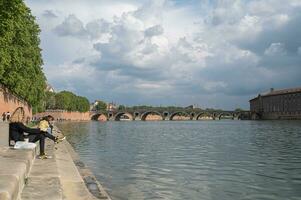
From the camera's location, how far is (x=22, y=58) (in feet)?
173

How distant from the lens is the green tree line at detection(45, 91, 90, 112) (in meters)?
162

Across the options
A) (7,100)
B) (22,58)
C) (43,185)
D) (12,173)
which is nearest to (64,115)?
(7,100)

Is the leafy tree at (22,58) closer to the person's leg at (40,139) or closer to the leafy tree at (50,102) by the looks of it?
the person's leg at (40,139)

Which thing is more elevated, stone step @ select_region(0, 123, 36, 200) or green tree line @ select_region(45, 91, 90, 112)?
green tree line @ select_region(45, 91, 90, 112)

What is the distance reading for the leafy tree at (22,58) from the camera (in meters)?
38.4

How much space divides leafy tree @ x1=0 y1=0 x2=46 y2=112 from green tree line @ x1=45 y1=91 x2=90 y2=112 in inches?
3521

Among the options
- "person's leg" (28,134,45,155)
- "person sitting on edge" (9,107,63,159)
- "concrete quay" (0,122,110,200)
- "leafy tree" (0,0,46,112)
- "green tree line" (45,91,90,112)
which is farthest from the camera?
"green tree line" (45,91,90,112)

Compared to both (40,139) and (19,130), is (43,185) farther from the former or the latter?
(40,139)

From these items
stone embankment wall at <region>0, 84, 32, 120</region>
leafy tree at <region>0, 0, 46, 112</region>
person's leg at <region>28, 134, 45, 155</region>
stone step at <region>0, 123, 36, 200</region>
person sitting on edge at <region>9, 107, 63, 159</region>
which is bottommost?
stone step at <region>0, 123, 36, 200</region>

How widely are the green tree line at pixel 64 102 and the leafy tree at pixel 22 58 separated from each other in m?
89.4

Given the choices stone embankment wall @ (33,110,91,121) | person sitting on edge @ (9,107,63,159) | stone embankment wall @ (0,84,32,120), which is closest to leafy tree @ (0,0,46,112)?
stone embankment wall @ (0,84,32,120)

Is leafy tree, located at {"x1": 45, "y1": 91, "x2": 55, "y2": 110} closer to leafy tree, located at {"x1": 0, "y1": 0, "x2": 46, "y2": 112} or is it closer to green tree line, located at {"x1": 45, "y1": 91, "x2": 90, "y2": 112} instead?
green tree line, located at {"x1": 45, "y1": 91, "x2": 90, "y2": 112}

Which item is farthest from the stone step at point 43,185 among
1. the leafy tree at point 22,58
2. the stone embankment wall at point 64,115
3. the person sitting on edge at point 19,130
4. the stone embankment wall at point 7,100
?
the stone embankment wall at point 64,115

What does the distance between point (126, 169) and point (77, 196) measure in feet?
34.0
